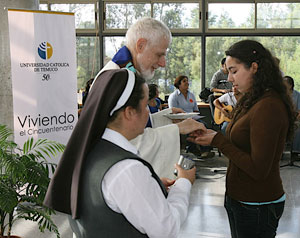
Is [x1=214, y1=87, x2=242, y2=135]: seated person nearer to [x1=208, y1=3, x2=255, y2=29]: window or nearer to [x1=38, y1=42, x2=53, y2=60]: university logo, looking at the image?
[x1=208, y1=3, x2=255, y2=29]: window

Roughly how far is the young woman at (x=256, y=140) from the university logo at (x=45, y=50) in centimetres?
278

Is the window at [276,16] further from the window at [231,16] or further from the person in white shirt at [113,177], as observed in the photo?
the person in white shirt at [113,177]

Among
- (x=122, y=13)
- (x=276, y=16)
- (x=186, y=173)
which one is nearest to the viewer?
(x=186, y=173)

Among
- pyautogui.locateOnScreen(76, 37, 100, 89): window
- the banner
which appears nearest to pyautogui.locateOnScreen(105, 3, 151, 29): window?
pyautogui.locateOnScreen(76, 37, 100, 89): window

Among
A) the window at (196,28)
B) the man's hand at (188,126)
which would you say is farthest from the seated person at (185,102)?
the man's hand at (188,126)

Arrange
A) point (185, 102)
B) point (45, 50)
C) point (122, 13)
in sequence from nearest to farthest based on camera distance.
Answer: point (45, 50) → point (185, 102) → point (122, 13)

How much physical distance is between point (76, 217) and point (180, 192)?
41cm

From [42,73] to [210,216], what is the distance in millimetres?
2446

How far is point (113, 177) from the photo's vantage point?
132cm

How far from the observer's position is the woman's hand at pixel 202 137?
2330mm

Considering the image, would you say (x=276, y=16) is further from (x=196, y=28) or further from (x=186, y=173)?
(x=186, y=173)

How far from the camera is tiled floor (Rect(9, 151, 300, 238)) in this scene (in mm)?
4254

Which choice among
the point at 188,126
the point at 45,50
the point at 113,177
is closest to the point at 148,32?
the point at 188,126

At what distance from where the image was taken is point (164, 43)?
238cm
